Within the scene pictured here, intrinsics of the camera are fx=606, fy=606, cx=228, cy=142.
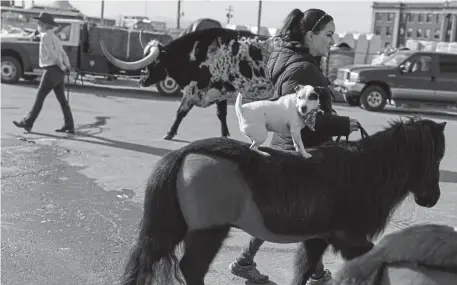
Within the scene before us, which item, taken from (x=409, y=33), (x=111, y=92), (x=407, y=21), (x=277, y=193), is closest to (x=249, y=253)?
(x=277, y=193)

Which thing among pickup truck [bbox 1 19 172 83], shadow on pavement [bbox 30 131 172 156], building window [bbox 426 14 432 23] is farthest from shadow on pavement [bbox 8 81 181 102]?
building window [bbox 426 14 432 23]

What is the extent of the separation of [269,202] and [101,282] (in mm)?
1883

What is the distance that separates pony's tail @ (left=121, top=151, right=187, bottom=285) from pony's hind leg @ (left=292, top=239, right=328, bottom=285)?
85 centimetres

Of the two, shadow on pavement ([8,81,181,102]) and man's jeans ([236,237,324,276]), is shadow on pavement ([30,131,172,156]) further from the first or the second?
shadow on pavement ([8,81,181,102])

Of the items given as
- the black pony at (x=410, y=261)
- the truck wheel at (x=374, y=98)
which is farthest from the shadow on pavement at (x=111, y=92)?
the black pony at (x=410, y=261)

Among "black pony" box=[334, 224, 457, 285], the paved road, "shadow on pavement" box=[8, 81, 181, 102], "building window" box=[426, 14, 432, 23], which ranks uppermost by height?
"building window" box=[426, 14, 432, 23]

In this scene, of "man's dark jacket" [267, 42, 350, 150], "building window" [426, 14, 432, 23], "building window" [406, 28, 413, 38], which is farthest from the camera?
"building window" [406, 28, 413, 38]

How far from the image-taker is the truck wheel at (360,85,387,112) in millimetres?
18391

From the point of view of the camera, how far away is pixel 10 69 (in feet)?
60.8

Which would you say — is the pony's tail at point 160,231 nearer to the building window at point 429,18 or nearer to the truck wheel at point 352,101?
the truck wheel at point 352,101

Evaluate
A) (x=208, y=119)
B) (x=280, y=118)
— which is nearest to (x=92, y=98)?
(x=208, y=119)

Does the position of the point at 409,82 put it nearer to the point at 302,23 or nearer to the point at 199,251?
the point at 302,23

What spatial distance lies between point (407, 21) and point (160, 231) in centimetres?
15540

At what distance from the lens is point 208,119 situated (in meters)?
13.7
